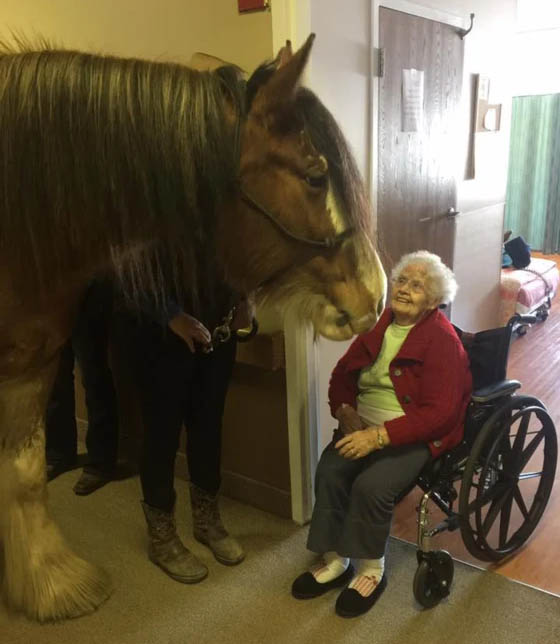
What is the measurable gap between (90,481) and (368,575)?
1.11m

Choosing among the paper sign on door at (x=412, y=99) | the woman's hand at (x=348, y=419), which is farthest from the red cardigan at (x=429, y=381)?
the paper sign on door at (x=412, y=99)

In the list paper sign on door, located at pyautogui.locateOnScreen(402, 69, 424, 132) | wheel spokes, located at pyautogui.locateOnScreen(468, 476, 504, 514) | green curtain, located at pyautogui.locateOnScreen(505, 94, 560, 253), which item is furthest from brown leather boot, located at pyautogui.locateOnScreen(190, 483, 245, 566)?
green curtain, located at pyautogui.locateOnScreen(505, 94, 560, 253)

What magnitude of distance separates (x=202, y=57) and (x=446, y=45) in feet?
4.85

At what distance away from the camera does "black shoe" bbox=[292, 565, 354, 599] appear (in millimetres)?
1628

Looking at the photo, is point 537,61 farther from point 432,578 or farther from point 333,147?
point 333,147

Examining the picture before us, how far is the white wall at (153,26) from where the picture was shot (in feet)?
5.33

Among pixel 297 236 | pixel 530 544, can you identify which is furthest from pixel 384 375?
pixel 530 544

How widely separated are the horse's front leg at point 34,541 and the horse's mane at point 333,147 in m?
0.86

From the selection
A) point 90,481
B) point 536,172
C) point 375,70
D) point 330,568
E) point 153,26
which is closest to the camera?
point 330,568

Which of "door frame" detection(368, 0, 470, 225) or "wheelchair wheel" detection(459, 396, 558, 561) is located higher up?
"door frame" detection(368, 0, 470, 225)

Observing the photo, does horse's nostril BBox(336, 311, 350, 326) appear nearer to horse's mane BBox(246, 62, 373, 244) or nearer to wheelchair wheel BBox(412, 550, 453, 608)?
horse's mane BBox(246, 62, 373, 244)

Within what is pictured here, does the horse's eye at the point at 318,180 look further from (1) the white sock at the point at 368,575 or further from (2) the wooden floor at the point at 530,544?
(2) the wooden floor at the point at 530,544

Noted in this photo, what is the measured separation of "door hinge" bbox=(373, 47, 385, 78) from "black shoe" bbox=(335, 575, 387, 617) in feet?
5.13

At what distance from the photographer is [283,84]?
3.02ft
